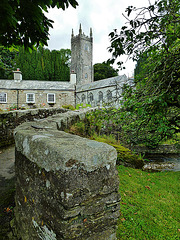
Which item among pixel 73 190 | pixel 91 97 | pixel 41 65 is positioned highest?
pixel 41 65

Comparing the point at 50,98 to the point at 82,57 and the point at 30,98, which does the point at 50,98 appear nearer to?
the point at 30,98

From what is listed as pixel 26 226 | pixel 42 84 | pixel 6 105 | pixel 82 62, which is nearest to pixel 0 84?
pixel 6 105

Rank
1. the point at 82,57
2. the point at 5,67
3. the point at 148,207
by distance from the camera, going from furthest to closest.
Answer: the point at 82,57
the point at 5,67
the point at 148,207

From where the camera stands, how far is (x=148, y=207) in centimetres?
323

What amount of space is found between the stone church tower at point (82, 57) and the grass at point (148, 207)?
48.1 meters

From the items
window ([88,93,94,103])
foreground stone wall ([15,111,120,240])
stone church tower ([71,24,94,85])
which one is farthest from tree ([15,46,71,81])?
foreground stone wall ([15,111,120,240])

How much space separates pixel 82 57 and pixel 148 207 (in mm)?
53461

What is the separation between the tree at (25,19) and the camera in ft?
6.78

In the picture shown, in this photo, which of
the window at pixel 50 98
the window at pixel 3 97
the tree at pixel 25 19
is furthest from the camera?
the window at pixel 50 98

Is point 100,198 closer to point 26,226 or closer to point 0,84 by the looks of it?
point 26,226

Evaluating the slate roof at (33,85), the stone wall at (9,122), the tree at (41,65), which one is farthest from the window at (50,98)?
the tree at (41,65)

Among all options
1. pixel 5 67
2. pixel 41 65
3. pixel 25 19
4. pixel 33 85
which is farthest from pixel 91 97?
pixel 25 19

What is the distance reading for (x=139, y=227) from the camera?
2553 millimetres

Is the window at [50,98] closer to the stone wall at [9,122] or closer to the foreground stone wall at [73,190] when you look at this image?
the stone wall at [9,122]
